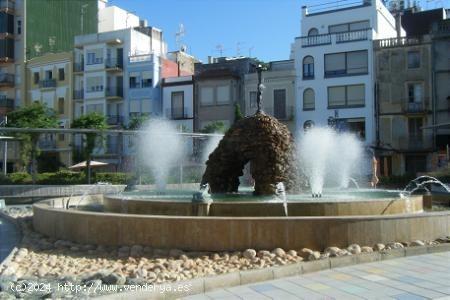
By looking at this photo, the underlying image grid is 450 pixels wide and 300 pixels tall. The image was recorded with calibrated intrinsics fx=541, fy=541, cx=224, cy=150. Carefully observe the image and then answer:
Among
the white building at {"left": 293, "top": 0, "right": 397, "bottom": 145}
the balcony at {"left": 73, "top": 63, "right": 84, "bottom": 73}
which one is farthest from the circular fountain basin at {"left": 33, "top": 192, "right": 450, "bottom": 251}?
the balcony at {"left": 73, "top": 63, "right": 84, "bottom": 73}

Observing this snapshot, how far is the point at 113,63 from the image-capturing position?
162 ft

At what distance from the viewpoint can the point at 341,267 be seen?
7152 millimetres

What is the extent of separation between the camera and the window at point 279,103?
43.3 meters

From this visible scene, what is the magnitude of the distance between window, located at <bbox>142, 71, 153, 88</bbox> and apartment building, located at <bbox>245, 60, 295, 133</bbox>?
8.95 m

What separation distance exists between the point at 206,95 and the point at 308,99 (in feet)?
28.7

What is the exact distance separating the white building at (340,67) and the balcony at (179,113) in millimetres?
9683

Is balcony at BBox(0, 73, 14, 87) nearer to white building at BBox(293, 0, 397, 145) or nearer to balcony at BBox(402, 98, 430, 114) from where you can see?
white building at BBox(293, 0, 397, 145)

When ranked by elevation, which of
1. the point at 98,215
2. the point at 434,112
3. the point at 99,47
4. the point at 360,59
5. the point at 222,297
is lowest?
the point at 222,297

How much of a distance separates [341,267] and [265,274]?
121cm

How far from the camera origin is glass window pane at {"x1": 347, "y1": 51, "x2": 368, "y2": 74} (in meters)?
40.5

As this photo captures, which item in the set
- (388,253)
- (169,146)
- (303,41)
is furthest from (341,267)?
(303,41)

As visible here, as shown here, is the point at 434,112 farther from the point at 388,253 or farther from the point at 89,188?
the point at 388,253

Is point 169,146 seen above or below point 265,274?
above

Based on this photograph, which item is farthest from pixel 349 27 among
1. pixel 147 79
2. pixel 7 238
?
pixel 7 238
